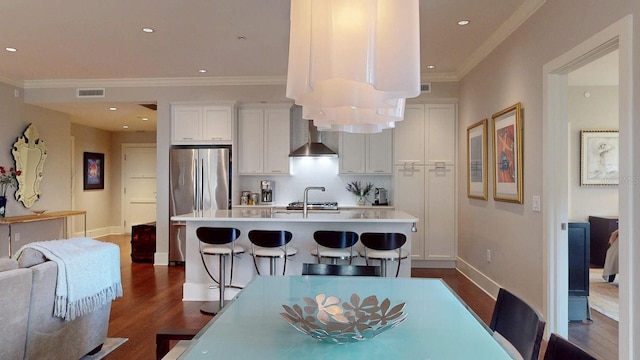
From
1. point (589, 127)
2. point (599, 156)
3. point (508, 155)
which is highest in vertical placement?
point (589, 127)

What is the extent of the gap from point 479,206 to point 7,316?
4.47 m

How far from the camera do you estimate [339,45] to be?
1277 mm

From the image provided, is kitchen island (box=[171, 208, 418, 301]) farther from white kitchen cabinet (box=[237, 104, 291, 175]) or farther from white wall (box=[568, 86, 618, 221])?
white wall (box=[568, 86, 618, 221])

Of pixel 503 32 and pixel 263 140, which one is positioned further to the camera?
pixel 263 140

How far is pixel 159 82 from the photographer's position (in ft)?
19.1

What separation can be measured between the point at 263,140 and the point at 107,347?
11.9 ft

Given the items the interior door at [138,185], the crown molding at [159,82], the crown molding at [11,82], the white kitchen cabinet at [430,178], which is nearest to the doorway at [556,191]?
the white kitchen cabinet at [430,178]

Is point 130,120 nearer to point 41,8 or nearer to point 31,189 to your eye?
point 31,189

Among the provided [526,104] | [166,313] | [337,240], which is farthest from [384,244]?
[166,313]

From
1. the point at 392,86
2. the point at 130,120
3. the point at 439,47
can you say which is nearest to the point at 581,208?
the point at 439,47

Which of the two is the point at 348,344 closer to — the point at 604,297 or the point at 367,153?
the point at 604,297

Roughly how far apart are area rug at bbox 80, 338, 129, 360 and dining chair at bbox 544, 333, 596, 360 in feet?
9.51

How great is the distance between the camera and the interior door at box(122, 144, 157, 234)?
9.30 m

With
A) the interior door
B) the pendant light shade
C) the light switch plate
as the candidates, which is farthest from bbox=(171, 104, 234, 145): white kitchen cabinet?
the pendant light shade
